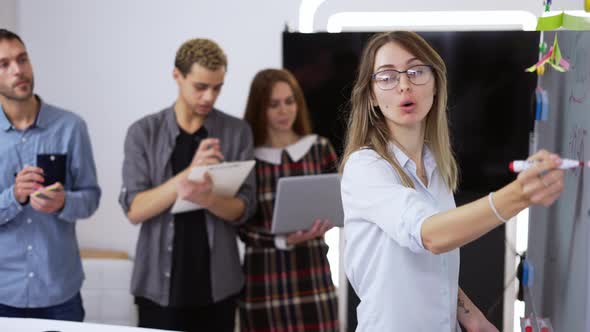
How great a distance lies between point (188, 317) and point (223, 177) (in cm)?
51

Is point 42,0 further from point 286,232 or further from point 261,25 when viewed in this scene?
point 286,232

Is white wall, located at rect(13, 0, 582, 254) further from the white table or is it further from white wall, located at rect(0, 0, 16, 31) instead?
the white table

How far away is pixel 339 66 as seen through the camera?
112 inches

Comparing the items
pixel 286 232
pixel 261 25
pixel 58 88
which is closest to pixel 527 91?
pixel 286 232

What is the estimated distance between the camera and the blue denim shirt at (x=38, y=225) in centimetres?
233

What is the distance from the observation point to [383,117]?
1360 mm

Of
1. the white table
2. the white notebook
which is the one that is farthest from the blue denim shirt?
the white table

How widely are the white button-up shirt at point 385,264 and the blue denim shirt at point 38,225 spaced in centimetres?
133

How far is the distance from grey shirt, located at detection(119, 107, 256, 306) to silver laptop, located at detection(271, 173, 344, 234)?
0.41 ft

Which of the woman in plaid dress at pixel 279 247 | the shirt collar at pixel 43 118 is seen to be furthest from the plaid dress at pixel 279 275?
the shirt collar at pixel 43 118

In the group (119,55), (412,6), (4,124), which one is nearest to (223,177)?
(4,124)

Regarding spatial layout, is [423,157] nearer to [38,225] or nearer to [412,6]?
[38,225]

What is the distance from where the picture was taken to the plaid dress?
8.50 ft

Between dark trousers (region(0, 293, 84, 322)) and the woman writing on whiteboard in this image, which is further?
dark trousers (region(0, 293, 84, 322))
